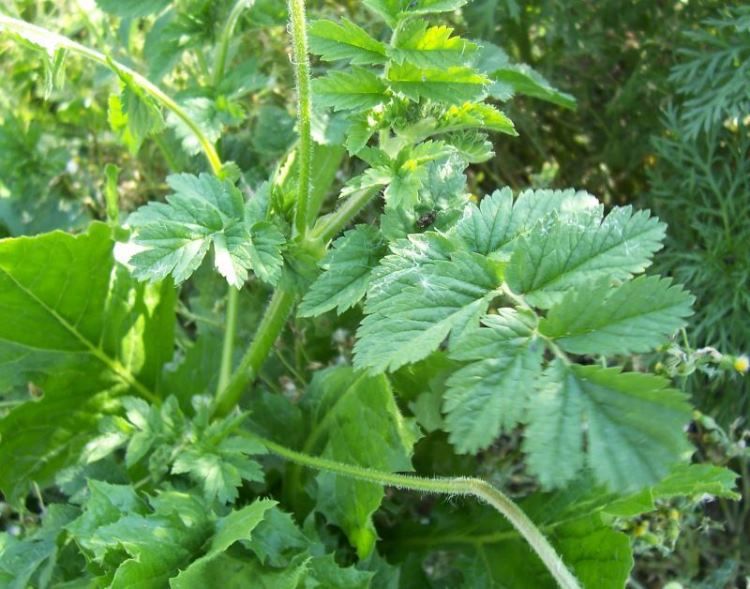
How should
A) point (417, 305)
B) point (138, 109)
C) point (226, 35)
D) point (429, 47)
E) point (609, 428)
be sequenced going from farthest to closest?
point (226, 35) → point (138, 109) → point (429, 47) → point (417, 305) → point (609, 428)

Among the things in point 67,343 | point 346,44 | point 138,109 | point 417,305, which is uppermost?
point 346,44

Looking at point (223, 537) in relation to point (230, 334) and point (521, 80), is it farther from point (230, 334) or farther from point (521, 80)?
point (521, 80)

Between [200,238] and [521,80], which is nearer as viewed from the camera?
[200,238]

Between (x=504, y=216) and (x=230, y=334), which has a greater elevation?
Answer: (x=504, y=216)

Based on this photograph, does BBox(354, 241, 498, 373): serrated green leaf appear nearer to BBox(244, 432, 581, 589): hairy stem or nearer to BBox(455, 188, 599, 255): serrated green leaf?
BBox(455, 188, 599, 255): serrated green leaf

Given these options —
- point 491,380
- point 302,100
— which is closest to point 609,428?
point 491,380

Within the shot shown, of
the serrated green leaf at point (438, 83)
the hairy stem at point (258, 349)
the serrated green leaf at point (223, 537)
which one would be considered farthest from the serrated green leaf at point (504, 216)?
the serrated green leaf at point (223, 537)

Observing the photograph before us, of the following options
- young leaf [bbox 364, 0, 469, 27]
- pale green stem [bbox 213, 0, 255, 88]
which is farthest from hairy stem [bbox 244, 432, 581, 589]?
pale green stem [bbox 213, 0, 255, 88]
